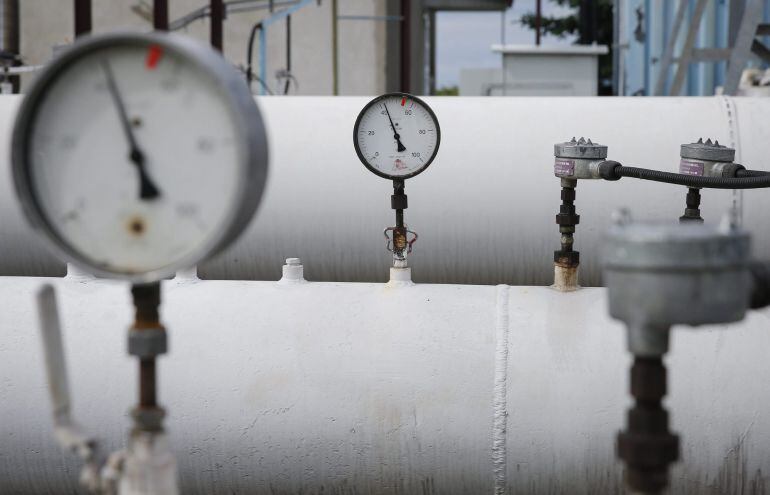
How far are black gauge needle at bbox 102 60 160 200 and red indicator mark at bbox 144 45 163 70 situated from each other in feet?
0.21

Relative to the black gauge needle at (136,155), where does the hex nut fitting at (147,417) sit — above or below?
below

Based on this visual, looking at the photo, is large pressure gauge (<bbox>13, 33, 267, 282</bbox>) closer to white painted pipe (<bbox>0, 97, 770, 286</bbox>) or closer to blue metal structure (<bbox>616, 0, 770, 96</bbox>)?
white painted pipe (<bbox>0, 97, 770, 286</bbox>)

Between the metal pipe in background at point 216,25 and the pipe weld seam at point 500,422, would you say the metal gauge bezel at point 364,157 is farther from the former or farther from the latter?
the metal pipe in background at point 216,25

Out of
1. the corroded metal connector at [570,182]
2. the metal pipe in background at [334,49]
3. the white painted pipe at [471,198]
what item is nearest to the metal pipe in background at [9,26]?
the metal pipe in background at [334,49]

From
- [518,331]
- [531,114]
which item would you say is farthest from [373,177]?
[518,331]

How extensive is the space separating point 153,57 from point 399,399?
3.91ft

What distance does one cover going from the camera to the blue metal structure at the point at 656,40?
827cm

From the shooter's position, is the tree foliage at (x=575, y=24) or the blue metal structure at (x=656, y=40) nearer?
the blue metal structure at (x=656, y=40)

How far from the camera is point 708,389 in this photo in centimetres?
244

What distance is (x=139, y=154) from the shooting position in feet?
5.10

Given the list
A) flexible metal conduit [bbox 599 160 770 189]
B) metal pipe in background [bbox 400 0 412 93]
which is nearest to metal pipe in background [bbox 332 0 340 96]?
metal pipe in background [bbox 400 0 412 93]

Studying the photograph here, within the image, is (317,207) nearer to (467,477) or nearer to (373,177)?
(373,177)

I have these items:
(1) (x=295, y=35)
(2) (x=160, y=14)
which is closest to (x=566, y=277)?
(2) (x=160, y=14)

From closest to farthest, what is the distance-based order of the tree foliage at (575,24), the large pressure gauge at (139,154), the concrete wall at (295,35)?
the large pressure gauge at (139,154) → the concrete wall at (295,35) → the tree foliage at (575,24)
